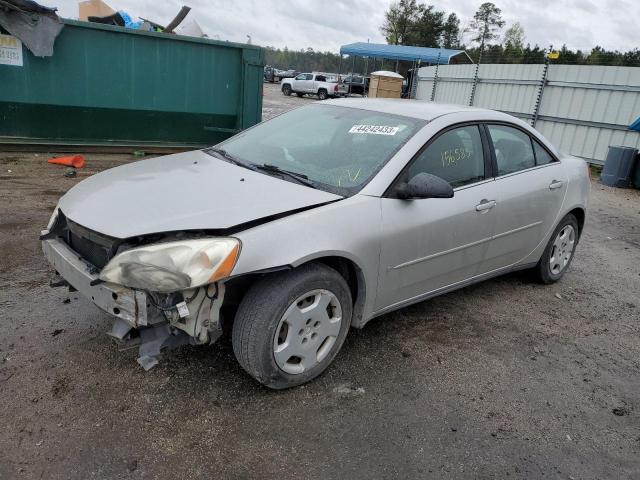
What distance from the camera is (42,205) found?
5.71m

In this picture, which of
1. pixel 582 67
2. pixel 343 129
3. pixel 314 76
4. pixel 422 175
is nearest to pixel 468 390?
pixel 422 175

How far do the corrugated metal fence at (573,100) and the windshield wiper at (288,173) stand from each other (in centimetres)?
1053

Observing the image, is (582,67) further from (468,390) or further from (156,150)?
(468,390)

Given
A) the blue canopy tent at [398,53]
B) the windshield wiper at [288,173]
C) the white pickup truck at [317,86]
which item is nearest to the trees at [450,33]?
the blue canopy tent at [398,53]

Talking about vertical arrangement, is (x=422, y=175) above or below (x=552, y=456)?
above

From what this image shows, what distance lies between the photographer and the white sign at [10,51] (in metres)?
7.45

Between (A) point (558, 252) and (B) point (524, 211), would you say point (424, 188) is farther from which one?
(A) point (558, 252)

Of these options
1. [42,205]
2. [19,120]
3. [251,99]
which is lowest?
[42,205]

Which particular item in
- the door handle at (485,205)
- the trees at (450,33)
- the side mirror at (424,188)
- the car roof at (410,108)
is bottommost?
the door handle at (485,205)

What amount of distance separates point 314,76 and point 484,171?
3152cm

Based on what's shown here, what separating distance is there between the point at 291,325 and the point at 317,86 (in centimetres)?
3199

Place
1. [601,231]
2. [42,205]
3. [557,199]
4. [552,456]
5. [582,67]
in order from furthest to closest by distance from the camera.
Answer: [582,67] → [601,231] → [42,205] → [557,199] → [552,456]

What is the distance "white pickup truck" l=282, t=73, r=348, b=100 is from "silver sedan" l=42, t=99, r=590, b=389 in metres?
29.8

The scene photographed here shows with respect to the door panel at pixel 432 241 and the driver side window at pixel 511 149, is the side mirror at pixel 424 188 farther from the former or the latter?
the driver side window at pixel 511 149
